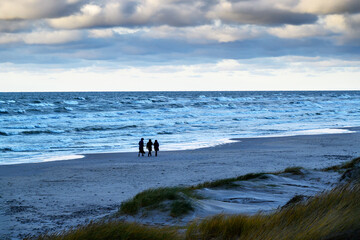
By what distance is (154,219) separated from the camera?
837 centimetres

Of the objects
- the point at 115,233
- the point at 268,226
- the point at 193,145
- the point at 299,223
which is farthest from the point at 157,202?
the point at 193,145

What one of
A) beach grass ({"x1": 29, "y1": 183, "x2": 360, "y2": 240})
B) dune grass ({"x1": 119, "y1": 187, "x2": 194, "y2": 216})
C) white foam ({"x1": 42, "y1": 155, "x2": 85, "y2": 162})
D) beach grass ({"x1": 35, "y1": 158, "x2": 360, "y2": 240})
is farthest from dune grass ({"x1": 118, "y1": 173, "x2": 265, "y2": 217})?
white foam ({"x1": 42, "y1": 155, "x2": 85, "y2": 162})

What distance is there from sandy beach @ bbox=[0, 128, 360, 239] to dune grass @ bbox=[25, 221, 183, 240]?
161 centimetres

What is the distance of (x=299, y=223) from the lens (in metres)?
5.87

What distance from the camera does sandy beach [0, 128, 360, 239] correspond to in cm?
1021

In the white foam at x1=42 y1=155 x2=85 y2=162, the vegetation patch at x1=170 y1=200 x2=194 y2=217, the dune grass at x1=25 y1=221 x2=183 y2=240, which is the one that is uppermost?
the dune grass at x1=25 y1=221 x2=183 y2=240

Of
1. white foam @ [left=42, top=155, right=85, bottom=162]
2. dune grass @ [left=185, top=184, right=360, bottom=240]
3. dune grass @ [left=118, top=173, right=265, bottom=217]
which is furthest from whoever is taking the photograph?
white foam @ [left=42, top=155, right=85, bottom=162]

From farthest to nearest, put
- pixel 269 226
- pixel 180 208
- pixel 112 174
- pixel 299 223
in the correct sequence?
pixel 112 174 → pixel 180 208 → pixel 269 226 → pixel 299 223

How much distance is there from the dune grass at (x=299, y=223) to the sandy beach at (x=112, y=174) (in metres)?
2.59

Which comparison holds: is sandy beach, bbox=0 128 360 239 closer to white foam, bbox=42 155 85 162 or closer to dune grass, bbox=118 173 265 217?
white foam, bbox=42 155 85 162

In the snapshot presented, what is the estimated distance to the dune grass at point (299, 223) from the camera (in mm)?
4996

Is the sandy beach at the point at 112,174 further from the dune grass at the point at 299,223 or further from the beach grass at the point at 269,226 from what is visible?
the dune grass at the point at 299,223

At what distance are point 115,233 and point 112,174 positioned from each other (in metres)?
10.9

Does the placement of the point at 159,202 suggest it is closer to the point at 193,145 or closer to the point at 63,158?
the point at 63,158
